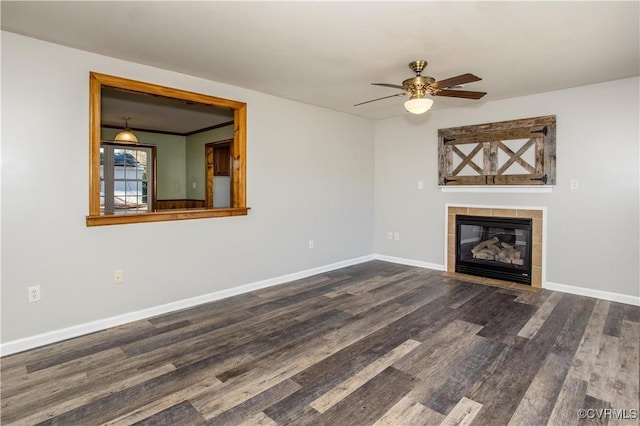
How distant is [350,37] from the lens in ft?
8.73

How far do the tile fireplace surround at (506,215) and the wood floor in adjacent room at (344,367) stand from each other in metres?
0.66

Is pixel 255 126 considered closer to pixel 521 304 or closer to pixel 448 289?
pixel 448 289

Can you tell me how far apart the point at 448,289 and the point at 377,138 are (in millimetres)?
2827

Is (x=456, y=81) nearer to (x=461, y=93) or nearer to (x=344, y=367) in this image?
(x=461, y=93)

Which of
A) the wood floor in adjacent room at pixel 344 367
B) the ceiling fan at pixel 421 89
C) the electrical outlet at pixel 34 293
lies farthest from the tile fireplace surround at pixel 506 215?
the electrical outlet at pixel 34 293

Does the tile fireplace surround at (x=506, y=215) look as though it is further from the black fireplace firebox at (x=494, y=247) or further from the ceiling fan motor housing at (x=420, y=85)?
the ceiling fan motor housing at (x=420, y=85)

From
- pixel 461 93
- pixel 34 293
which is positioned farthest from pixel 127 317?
pixel 461 93

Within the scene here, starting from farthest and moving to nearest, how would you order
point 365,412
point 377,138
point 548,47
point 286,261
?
point 377,138
point 286,261
point 548,47
point 365,412

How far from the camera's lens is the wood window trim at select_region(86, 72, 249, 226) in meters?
3.01

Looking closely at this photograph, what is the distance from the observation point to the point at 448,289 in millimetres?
4254

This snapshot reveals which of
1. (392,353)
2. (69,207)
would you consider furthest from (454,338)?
(69,207)

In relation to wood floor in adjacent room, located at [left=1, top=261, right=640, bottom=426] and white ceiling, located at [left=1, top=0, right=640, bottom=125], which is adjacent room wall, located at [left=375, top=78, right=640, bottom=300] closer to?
white ceiling, located at [left=1, top=0, right=640, bottom=125]

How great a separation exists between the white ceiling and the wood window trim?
0.23 meters

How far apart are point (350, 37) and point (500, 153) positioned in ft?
9.75
